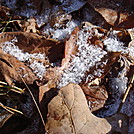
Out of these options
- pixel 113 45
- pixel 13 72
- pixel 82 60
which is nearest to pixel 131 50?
pixel 113 45

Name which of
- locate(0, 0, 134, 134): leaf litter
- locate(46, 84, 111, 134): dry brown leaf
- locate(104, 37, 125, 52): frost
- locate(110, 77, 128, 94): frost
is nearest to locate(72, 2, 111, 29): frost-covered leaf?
locate(0, 0, 134, 134): leaf litter

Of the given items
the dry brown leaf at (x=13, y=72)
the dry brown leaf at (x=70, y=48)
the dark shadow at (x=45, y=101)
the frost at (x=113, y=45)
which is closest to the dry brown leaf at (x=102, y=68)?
the frost at (x=113, y=45)

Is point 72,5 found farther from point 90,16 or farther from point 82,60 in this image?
point 82,60

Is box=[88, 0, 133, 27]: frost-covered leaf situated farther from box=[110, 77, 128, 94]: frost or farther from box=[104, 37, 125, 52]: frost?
box=[110, 77, 128, 94]: frost

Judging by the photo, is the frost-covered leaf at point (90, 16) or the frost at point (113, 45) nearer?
the frost at point (113, 45)

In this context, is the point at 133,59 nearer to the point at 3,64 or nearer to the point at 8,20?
the point at 3,64

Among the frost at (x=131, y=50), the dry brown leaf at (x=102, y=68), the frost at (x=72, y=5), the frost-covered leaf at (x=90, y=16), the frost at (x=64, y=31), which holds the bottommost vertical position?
the dry brown leaf at (x=102, y=68)

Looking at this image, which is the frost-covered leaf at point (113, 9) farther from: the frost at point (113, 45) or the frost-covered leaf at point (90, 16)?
the frost at point (113, 45)
